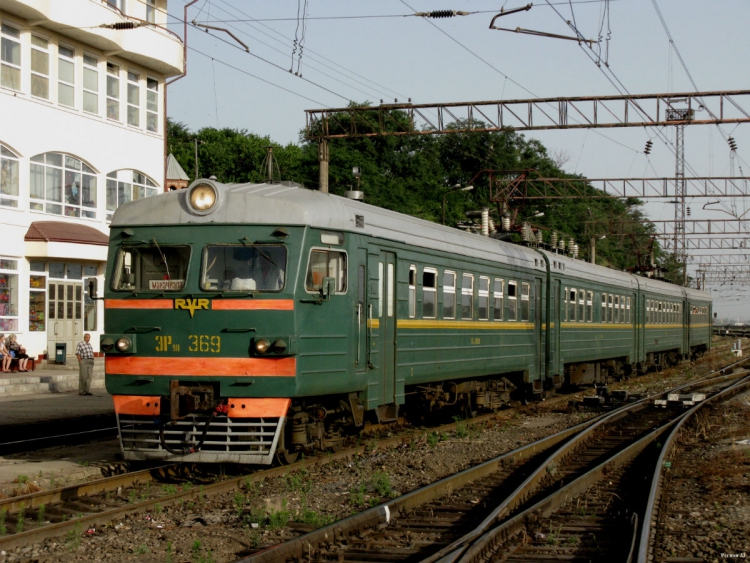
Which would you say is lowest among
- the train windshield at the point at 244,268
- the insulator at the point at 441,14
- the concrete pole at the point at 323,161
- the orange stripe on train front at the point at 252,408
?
the orange stripe on train front at the point at 252,408

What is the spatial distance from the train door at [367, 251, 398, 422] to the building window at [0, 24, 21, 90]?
1927 centimetres

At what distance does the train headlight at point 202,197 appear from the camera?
35.0ft

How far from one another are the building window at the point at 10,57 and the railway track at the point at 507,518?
69.6ft

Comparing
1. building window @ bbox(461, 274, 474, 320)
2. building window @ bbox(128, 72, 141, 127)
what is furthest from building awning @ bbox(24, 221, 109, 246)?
building window @ bbox(461, 274, 474, 320)

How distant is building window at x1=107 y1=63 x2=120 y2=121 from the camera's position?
32116mm

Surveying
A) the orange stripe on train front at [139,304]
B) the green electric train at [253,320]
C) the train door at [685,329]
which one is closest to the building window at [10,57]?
the green electric train at [253,320]

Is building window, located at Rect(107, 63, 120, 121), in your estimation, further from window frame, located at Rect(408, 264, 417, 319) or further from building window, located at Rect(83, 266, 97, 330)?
window frame, located at Rect(408, 264, 417, 319)

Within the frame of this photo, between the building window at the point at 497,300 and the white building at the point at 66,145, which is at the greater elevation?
the white building at the point at 66,145

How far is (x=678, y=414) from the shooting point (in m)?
19.2

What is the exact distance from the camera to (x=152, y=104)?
34.5 m

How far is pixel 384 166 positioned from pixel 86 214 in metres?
36.1

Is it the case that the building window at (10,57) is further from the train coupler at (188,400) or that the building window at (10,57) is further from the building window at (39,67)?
the train coupler at (188,400)

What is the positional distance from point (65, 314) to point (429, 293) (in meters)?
19.8

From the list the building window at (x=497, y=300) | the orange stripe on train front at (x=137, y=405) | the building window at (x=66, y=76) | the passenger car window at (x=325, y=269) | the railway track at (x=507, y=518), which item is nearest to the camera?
the railway track at (x=507, y=518)
